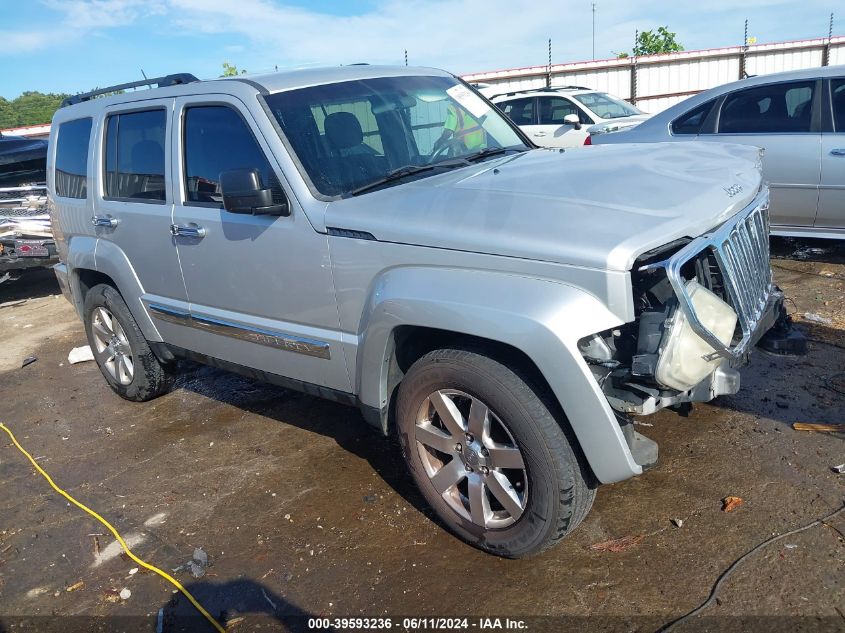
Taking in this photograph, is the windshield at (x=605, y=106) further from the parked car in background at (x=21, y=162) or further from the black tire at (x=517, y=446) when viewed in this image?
the black tire at (x=517, y=446)

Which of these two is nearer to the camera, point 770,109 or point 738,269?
point 738,269

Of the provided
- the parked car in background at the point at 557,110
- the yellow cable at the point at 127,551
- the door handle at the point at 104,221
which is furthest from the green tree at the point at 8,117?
the yellow cable at the point at 127,551

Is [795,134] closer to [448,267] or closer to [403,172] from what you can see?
[403,172]

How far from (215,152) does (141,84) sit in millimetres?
1279

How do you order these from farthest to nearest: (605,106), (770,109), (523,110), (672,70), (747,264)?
(672,70) < (605,106) < (523,110) < (770,109) < (747,264)

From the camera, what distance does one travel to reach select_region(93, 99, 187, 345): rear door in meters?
4.03

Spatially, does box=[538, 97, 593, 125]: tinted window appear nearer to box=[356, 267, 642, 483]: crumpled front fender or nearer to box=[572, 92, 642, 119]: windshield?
box=[572, 92, 642, 119]: windshield

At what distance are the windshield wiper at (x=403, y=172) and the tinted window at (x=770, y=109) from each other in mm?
4047

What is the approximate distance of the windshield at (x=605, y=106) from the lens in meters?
11.6

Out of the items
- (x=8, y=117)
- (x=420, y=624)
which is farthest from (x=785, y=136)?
(x=8, y=117)

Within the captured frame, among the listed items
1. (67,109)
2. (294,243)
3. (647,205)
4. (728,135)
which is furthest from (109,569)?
(728,135)

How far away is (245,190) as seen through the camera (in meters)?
3.16

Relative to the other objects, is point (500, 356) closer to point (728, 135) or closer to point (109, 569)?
point (109, 569)

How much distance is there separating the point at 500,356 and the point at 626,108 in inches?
413
